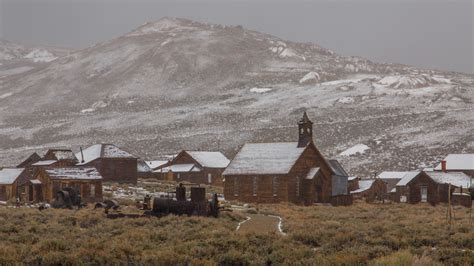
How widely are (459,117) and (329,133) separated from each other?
90.0ft

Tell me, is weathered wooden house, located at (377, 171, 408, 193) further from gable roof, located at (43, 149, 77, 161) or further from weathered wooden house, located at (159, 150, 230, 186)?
gable roof, located at (43, 149, 77, 161)

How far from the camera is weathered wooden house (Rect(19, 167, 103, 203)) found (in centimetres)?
5416

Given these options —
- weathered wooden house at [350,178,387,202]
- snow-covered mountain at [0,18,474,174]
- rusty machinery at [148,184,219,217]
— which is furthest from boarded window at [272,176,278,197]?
snow-covered mountain at [0,18,474,174]

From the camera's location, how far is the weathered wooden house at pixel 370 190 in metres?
80.8

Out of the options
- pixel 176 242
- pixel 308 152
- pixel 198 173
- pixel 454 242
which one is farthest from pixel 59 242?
pixel 198 173

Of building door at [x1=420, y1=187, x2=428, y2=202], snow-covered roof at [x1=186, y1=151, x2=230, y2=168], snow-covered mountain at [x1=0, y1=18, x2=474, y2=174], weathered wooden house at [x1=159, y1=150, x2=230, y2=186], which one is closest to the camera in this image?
building door at [x1=420, y1=187, x2=428, y2=202]

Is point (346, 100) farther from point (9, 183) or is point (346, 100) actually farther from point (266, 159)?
point (9, 183)

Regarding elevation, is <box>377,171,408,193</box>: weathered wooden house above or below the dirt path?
above

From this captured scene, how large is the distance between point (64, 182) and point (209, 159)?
140 ft

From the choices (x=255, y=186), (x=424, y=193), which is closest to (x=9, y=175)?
(x=255, y=186)

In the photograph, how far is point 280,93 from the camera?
629ft

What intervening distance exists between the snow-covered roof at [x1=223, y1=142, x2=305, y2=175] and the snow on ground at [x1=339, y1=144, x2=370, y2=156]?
6921 cm

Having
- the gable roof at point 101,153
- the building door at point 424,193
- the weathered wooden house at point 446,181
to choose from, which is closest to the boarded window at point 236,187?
the building door at point 424,193

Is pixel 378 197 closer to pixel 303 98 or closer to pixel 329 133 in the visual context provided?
pixel 329 133
